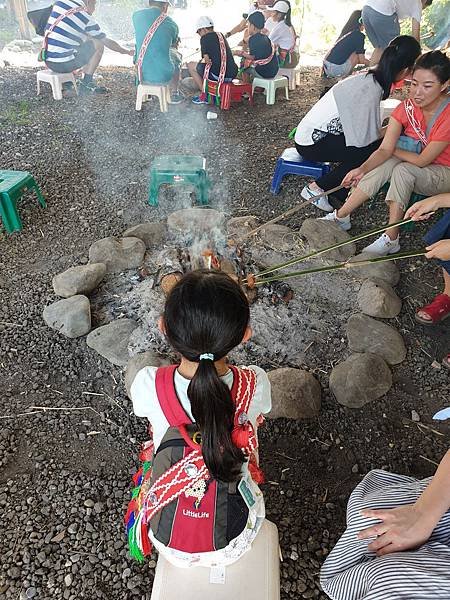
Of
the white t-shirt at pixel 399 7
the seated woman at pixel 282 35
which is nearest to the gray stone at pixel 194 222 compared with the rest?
the white t-shirt at pixel 399 7

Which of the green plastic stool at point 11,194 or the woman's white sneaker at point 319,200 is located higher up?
the green plastic stool at point 11,194

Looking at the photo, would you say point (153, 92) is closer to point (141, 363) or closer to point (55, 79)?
point (55, 79)

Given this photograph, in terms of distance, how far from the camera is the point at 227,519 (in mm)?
1374

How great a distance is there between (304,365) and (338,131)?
6.93 ft

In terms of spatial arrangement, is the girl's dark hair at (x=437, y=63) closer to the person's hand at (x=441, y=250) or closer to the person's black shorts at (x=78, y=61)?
the person's hand at (x=441, y=250)

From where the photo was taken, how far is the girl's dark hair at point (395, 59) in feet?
11.0

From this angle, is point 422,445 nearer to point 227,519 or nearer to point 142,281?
point 227,519

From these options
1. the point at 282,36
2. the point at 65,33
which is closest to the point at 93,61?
the point at 65,33

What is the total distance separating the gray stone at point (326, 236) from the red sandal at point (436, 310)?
0.69 m

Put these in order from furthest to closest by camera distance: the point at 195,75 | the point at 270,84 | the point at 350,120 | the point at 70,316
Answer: the point at 195,75, the point at 270,84, the point at 350,120, the point at 70,316

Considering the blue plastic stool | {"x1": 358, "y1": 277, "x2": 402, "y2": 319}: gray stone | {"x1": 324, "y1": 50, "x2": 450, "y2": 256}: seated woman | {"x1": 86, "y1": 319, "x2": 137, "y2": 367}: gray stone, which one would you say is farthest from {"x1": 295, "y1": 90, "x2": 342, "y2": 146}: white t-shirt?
{"x1": 86, "y1": 319, "x2": 137, "y2": 367}: gray stone

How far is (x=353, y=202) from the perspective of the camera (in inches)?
143

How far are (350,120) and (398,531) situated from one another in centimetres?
312

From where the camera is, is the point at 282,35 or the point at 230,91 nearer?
the point at 230,91
